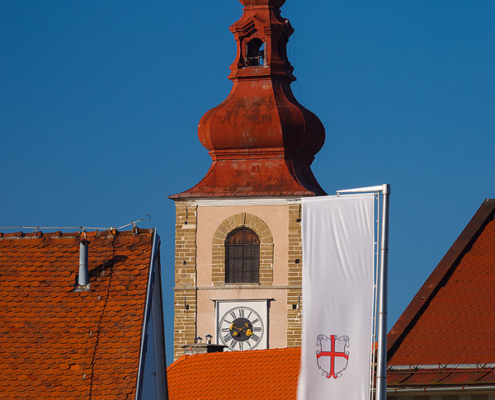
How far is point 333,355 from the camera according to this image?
87.6ft

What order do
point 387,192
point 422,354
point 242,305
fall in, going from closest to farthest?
point 387,192 → point 422,354 → point 242,305

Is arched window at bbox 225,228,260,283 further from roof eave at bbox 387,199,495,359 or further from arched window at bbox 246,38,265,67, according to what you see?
roof eave at bbox 387,199,495,359

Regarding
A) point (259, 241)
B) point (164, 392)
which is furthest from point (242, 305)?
point (164, 392)

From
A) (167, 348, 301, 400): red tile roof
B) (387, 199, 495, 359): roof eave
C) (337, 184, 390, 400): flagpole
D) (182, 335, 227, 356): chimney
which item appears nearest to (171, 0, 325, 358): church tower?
(182, 335, 227, 356): chimney

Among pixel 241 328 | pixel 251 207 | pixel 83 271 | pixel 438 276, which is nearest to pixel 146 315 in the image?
pixel 83 271

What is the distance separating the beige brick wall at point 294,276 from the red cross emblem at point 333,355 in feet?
105

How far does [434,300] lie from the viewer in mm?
29797

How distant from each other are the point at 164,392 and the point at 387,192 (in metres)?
4.94

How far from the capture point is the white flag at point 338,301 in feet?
87.5

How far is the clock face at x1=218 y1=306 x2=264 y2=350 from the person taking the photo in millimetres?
58781

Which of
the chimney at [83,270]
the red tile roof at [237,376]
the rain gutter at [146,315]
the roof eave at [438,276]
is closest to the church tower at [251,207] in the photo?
the red tile roof at [237,376]

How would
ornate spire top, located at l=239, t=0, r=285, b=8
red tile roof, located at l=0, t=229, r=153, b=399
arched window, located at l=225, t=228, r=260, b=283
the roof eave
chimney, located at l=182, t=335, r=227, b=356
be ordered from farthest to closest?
1. ornate spire top, located at l=239, t=0, r=285, b=8
2. arched window, located at l=225, t=228, r=260, b=283
3. chimney, located at l=182, t=335, r=227, b=356
4. the roof eave
5. red tile roof, located at l=0, t=229, r=153, b=399

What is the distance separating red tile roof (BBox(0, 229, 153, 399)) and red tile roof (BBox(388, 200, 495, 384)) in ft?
12.8

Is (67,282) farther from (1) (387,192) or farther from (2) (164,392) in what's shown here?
(1) (387,192)
